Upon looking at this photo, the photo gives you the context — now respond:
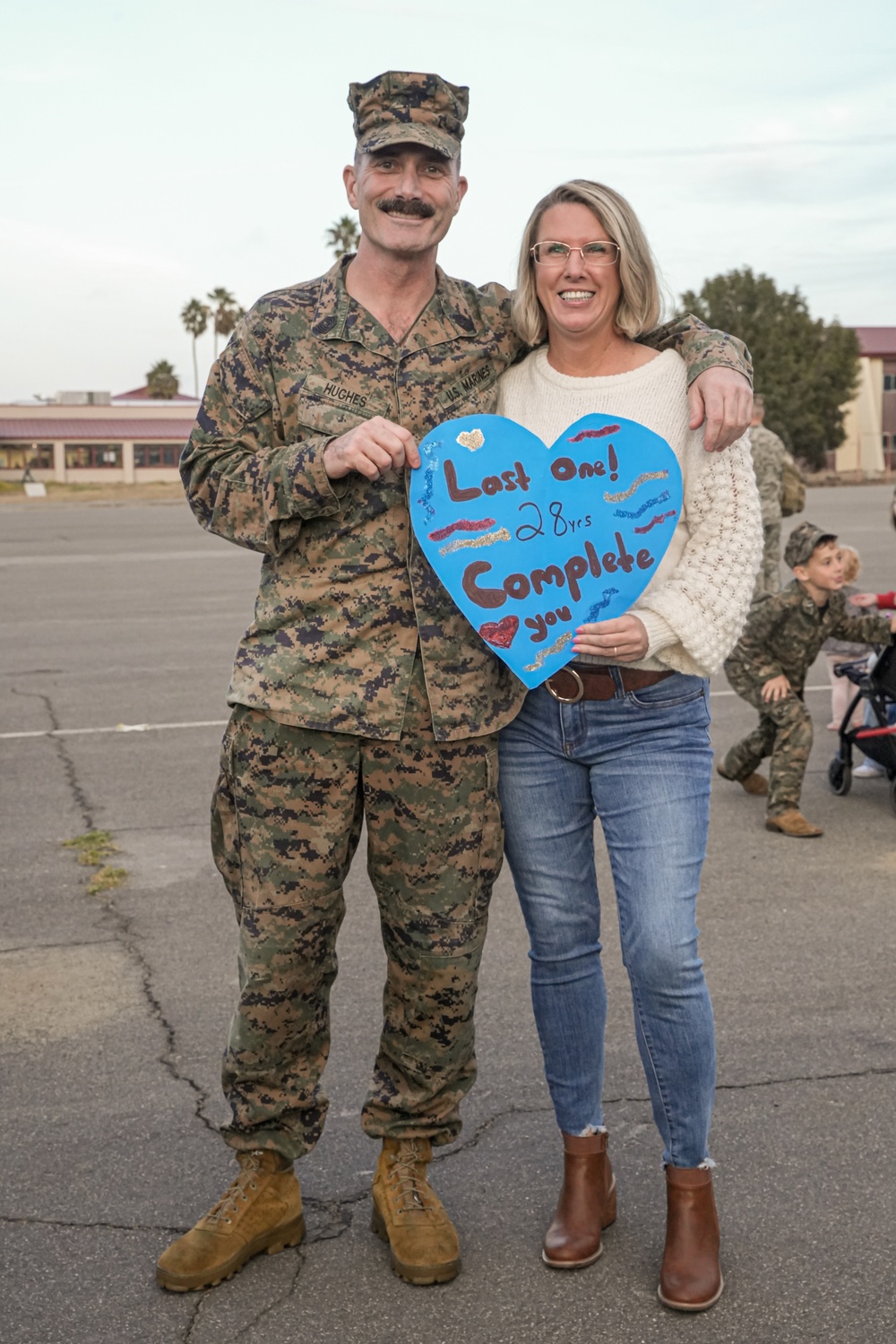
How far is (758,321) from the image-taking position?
6425cm

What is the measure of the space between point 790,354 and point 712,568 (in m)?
62.6

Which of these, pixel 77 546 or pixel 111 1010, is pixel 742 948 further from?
pixel 77 546

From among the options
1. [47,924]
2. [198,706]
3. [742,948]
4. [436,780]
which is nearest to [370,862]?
[436,780]

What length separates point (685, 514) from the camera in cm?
294

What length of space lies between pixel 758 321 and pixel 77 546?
47090mm

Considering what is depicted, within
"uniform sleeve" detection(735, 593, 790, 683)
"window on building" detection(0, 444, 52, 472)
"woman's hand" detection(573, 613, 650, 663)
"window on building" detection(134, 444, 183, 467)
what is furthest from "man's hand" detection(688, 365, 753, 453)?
"window on building" detection(0, 444, 52, 472)

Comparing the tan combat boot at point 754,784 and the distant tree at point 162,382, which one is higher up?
the distant tree at point 162,382

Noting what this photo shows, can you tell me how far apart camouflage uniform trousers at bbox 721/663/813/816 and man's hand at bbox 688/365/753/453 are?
147 inches

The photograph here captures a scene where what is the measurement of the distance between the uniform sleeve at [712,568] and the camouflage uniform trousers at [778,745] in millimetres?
3621

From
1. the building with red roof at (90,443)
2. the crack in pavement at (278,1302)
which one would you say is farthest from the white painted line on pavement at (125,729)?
the building with red roof at (90,443)

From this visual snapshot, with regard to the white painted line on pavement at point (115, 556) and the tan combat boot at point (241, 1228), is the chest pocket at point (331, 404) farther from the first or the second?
the white painted line on pavement at point (115, 556)

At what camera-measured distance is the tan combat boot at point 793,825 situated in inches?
245

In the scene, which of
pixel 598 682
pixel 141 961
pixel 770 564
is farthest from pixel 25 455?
pixel 598 682

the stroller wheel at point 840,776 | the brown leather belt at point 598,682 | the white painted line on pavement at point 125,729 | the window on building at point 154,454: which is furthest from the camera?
the window on building at point 154,454
